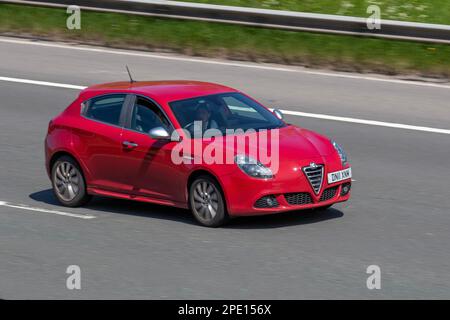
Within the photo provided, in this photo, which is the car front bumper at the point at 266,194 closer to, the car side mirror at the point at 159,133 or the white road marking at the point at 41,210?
the car side mirror at the point at 159,133

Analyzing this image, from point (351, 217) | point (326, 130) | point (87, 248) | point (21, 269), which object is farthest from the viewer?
point (326, 130)

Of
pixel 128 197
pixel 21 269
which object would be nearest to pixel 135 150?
pixel 128 197

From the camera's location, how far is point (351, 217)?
43.0 ft

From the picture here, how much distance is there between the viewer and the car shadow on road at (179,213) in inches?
508

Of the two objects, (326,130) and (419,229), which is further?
(326,130)

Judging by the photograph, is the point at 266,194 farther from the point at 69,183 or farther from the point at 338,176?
the point at 69,183

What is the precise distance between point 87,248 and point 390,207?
3.69 metres

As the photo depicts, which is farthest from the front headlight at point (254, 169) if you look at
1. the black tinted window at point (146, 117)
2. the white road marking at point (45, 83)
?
the white road marking at point (45, 83)

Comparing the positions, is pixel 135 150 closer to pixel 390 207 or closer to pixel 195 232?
pixel 195 232

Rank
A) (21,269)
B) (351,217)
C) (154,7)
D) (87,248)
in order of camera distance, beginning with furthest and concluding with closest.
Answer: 1. (154,7)
2. (351,217)
3. (87,248)
4. (21,269)

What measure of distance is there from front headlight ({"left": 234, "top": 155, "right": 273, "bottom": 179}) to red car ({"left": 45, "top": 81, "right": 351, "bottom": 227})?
0.01 m

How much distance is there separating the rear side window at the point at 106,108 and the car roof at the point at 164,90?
0.29ft

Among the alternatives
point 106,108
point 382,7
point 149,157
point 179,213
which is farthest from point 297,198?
point 382,7

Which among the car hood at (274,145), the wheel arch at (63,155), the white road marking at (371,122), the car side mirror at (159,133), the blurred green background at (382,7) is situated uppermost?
the blurred green background at (382,7)
